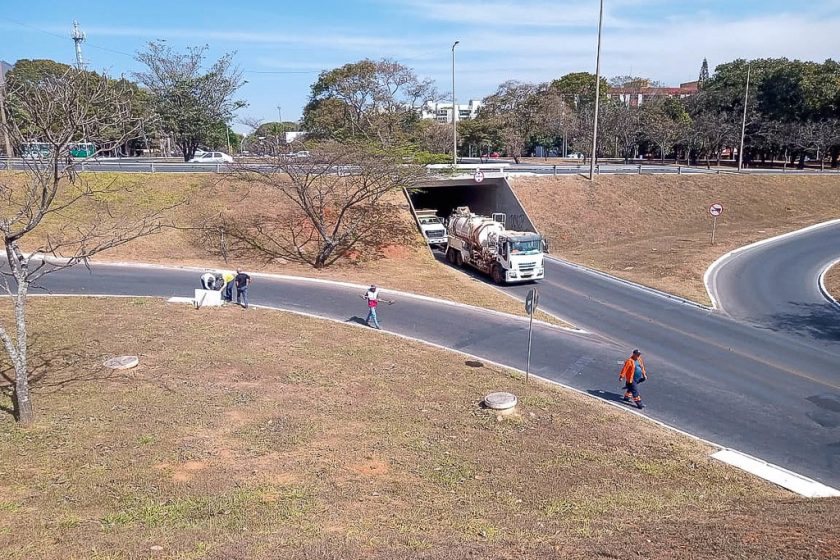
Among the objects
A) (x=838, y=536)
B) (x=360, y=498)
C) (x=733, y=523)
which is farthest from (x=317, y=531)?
(x=838, y=536)

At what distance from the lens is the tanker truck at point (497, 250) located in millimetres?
27359

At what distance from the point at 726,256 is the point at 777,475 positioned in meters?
23.1

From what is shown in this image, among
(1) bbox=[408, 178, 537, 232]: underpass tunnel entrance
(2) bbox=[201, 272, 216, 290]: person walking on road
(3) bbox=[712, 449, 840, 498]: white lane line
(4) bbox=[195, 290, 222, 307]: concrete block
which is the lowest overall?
(3) bbox=[712, 449, 840, 498]: white lane line

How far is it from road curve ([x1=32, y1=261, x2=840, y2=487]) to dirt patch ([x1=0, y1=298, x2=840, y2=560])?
1.81m

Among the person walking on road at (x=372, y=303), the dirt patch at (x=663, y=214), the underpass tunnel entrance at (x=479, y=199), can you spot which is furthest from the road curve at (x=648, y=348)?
the underpass tunnel entrance at (x=479, y=199)

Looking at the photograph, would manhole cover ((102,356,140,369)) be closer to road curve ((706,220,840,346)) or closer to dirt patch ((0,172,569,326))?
dirt patch ((0,172,569,326))

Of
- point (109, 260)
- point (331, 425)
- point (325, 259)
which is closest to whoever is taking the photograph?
point (331, 425)

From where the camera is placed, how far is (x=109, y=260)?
2662 centimetres

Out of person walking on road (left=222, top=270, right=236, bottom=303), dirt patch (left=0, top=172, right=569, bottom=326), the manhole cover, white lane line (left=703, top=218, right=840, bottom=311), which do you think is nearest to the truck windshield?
dirt patch (left=0, top=172, right=569, bottom=326)

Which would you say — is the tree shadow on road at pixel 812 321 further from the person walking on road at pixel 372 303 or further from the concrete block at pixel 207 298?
the concrete block at pixel 207 298

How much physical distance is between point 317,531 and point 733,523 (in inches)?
221

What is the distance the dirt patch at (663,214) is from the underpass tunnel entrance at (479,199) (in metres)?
0.99

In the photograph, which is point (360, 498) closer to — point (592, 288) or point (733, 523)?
point (733, 523)

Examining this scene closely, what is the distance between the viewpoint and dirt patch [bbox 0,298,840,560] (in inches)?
292
